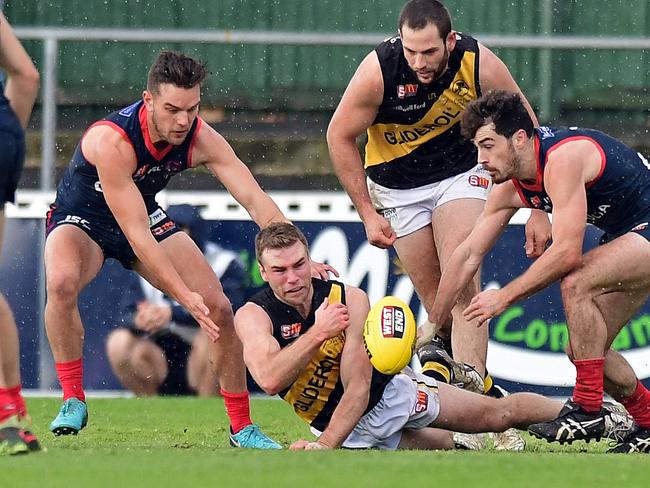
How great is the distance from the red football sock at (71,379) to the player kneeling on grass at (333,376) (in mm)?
1272

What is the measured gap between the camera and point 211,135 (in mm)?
7930

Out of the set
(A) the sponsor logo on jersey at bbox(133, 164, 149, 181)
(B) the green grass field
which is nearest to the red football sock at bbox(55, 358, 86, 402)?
(B) the green grass field

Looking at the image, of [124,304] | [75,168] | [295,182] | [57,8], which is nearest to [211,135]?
[75,168]

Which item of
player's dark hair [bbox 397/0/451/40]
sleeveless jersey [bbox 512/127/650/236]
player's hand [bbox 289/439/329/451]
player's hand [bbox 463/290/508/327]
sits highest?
player's dark hair [bbox 397/0/451/40]

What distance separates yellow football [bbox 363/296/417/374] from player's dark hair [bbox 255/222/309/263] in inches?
19.4

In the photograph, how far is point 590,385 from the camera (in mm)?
7250

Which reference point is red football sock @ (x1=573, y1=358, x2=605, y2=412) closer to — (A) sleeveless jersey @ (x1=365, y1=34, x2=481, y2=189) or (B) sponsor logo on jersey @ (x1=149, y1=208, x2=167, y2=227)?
(A) sleeveless jersey @ (x1=365, y1=34, x2=481, y2=189)

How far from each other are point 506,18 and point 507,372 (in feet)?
11.5

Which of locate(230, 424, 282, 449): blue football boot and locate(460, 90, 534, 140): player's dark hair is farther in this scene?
locate(230, 424, 282, 449): blue football boot

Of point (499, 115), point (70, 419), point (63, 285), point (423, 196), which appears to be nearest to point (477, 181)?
point (423, 196)

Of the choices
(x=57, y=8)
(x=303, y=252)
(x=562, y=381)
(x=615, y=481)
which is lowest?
(x=562, y=381)

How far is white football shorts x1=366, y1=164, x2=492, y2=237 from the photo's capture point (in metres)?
8.56

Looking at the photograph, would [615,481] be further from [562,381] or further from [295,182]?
[295,182]

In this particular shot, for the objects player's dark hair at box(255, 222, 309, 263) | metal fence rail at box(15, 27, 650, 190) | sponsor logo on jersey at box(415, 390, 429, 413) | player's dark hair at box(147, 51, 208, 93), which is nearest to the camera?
player's dark hair at box(255, 222, 309, 263)
